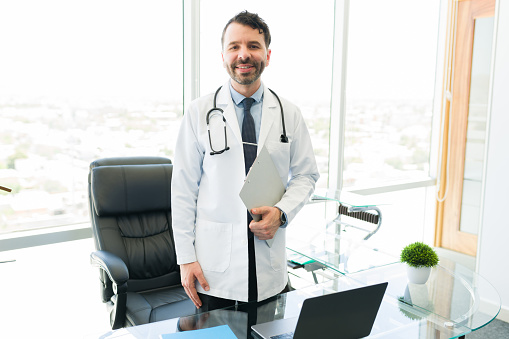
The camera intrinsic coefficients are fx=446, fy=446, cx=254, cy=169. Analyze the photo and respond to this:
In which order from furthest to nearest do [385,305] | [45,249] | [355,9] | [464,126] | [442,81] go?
[442,81]
[464,126]
[355,9]
[45,249]
[385,305]

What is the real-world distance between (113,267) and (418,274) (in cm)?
135

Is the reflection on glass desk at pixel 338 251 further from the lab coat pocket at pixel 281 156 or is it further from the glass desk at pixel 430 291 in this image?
the lab coat pocket at pixel 281 156

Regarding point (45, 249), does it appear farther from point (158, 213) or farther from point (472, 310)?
point (472, 310)

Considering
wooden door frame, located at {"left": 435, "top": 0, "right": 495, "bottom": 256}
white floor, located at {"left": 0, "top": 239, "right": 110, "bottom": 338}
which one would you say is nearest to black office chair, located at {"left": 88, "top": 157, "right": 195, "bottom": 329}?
white floor, located at {"left": 0, "top": 239, "right": 110, "bottom": 338}

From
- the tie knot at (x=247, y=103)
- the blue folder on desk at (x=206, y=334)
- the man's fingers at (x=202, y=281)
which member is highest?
the tie knot at (x=247, y=103)

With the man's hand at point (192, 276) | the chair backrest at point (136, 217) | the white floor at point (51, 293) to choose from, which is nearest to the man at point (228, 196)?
the man's hand at point (192, 276)

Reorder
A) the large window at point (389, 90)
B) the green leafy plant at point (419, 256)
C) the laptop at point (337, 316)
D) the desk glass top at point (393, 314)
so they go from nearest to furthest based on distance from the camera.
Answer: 1. the laptop at point (337, 316)
2. the desk glass top at point (393, 314)
3. the green leafy plant at point (419, 256)
4. the large window at point (389, 90)

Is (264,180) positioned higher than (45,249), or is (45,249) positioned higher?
(264,180)

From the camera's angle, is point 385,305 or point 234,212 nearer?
point 234,212

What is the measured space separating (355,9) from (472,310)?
290 cm

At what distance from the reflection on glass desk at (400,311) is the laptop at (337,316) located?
35 millimetres

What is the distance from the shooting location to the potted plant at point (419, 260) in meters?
1.92

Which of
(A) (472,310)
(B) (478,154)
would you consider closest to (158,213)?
(A) (472,310)

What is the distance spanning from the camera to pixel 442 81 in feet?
14.6
